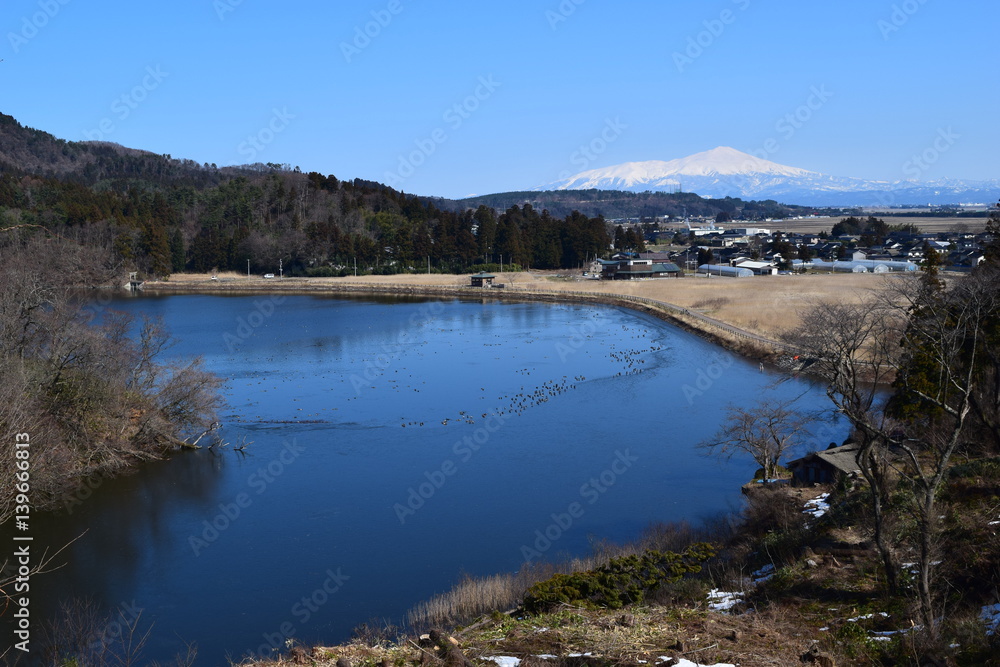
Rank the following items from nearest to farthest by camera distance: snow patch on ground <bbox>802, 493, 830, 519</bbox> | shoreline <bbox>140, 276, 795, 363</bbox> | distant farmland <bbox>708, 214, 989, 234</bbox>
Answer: snow patch on ground <bbox>802, 493, 830, 519</bbox> < shoreline <bbox>140, 276, 795, 363</bbox> < distant farmland <bbox>708, 214, 989, 234</bbox>

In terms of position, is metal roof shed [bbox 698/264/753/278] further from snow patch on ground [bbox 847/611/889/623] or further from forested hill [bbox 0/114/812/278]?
snow patch on ground [bbox 847/611/889/623]

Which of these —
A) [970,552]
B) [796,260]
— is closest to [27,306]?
[970,552]

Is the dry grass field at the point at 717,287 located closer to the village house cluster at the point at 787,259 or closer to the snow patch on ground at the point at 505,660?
the village house cluster at the point at 787,259

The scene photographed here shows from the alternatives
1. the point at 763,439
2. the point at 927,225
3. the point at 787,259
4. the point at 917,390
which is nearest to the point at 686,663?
the point at 917,390

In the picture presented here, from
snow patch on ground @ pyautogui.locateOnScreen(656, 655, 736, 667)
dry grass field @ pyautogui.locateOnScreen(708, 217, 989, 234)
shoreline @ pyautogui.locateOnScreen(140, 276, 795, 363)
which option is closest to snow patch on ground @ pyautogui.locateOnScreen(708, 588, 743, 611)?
snow patch on ground @ pyautogui.locateOnScreen(656, 655, 736, 667)

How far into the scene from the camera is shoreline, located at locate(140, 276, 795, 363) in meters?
31.3

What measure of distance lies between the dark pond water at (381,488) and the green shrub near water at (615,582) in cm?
186

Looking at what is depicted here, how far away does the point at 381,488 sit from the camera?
49.7ft

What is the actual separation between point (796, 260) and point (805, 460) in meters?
59.8

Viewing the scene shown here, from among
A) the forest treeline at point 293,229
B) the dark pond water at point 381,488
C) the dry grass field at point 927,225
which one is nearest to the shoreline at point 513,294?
the dark pond water at point 381,488

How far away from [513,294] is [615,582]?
143 ft

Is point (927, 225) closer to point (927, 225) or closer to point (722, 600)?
point (927, 225)

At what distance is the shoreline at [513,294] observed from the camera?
31295 millimetres

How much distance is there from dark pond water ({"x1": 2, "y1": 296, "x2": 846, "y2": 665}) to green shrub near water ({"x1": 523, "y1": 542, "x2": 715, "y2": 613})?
1.86 meters
